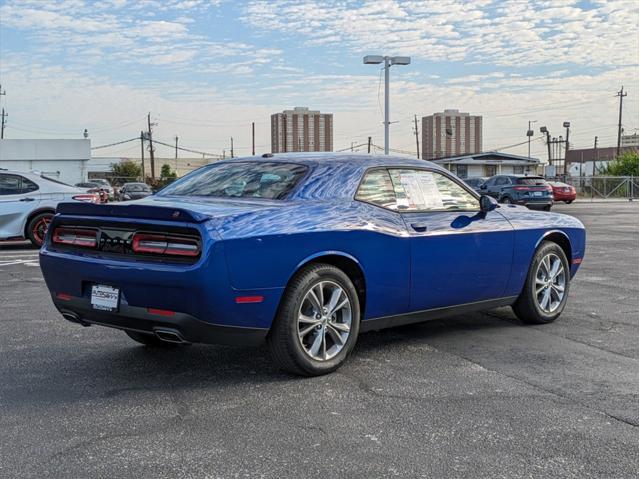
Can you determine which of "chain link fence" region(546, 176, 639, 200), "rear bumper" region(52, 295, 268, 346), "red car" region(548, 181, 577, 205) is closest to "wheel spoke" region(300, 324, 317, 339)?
"rear bumper" region(52, 295, 268, 346)

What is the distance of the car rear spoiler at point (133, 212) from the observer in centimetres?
467

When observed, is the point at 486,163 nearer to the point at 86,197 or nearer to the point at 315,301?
the point at 86,197

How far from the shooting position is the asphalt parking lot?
12.1 ft

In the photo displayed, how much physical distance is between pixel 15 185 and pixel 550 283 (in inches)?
413

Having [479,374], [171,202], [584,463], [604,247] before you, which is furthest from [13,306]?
[604,247]

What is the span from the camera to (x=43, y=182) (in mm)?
14508

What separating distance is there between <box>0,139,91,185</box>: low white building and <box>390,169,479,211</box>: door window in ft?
205

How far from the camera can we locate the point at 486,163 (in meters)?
72.2

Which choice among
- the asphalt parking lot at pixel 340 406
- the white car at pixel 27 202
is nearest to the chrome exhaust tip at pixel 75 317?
the asphalt parking lot at pixel 340 406

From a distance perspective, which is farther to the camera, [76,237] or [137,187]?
[137,187]

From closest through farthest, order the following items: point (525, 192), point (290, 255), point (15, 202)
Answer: point (290, 255) → point (15, 202) → point (525, 192)

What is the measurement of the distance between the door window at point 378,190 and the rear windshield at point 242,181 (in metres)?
0.46

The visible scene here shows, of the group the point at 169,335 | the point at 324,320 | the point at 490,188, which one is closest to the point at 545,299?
the point at 324,320

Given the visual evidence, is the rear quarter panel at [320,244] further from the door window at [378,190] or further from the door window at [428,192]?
the door window at [428,192]
